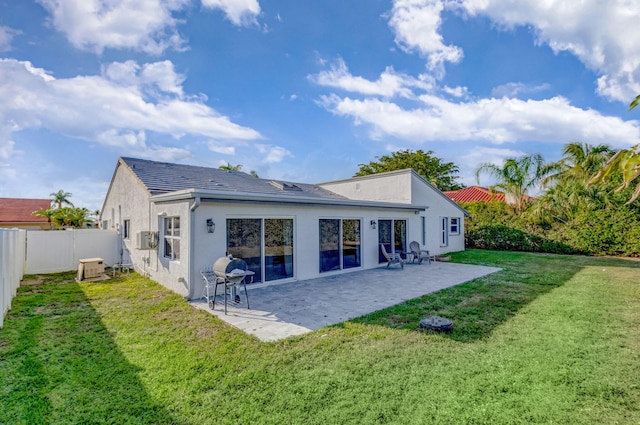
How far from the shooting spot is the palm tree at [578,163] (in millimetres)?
18875

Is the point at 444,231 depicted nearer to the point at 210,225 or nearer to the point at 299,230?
the point at 299,230

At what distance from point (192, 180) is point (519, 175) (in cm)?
1776

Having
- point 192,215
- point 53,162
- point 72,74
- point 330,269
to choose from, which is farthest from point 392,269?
point 53,162

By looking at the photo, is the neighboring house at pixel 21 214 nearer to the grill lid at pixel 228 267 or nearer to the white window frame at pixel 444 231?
the grill lid at pixel 228 267

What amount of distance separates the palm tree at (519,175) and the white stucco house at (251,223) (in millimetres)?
5002


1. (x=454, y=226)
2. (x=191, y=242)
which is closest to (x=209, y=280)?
(x=191, y=242)

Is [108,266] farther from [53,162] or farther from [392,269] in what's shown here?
[392,269]

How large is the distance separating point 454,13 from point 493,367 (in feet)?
36.5

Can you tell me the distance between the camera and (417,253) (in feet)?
44.0

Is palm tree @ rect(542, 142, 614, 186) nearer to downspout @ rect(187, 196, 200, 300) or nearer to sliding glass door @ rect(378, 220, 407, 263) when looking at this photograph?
sliding glass door @ rect(378, 220, 407, 263)

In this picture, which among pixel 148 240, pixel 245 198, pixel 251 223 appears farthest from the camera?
pixel 148 240

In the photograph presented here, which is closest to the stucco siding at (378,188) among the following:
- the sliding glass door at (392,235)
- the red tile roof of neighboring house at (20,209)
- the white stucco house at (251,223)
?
the white stucco house at (251,223)

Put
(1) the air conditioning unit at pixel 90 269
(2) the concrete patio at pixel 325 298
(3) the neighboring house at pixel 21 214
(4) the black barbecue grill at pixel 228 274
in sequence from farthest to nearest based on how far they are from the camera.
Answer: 1. (3) the neighboring house at pixel 21 214
2. (1) the air conditioning unit at pixel 90 269
3. (4) the black barbecue grill at pixel 228 274
4. (2) the concrete patio at pixel 325 298

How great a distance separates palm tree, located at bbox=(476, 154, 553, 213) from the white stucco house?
5.00m
